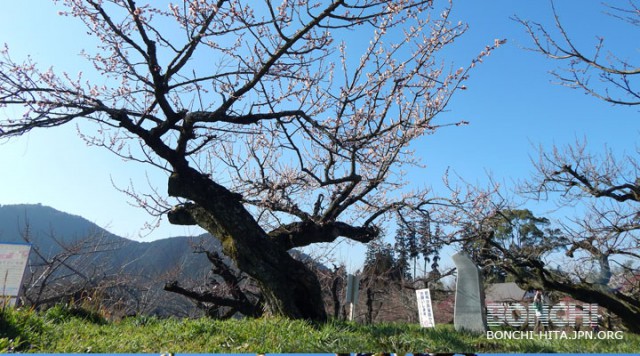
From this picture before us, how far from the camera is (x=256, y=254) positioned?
666 centimetres

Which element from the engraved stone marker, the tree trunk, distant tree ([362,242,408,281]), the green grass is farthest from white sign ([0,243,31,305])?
distant tree ([362,242,408,281])

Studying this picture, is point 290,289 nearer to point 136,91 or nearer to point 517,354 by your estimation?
point 517,354

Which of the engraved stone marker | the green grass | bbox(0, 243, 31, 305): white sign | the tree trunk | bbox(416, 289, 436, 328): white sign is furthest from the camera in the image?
bbox(416, 289, 436, 328): white sign

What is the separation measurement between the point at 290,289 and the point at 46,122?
3888 mm

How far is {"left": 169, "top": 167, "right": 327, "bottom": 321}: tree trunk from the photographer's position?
21.7 feet

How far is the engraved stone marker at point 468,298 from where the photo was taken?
24.8ft

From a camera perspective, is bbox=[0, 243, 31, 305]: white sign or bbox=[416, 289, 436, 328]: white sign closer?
bbox=[0, 243, 31, 305]: white sign

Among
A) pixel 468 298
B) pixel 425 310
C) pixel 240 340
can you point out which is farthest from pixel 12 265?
pixel 468 298

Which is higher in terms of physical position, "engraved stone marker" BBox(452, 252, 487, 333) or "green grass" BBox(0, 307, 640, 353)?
"engraved stone marker" BBox(452, 252, 487, 333)

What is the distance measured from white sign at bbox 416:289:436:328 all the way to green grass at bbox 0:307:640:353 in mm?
1855

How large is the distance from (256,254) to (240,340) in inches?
71.9
